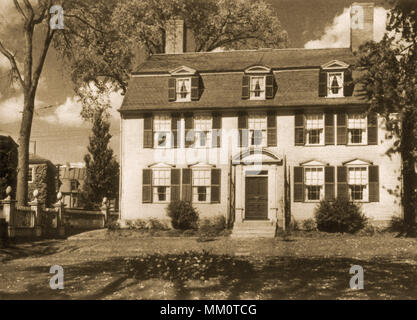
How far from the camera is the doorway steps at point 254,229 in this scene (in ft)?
53.2

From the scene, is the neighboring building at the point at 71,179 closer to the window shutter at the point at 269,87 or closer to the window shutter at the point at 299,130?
the window shutter at the point at 269,87

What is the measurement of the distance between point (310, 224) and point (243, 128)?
13.9 ft

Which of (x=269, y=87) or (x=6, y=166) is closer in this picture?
(x=6, y=166)

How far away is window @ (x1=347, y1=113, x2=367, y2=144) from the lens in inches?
728

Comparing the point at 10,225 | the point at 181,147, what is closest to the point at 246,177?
the point at 181,147

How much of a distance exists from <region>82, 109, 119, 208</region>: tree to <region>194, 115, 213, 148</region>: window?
6.39 metres

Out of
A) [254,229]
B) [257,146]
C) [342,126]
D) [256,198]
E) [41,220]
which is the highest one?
[342,126]

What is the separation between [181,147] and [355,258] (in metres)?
8.46

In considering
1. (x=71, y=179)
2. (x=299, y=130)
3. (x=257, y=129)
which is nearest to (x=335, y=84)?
(x=299, y=130)

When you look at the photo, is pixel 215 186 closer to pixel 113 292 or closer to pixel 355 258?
pixel 355 258

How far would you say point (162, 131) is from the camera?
1884cm

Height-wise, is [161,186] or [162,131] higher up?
[162,131]

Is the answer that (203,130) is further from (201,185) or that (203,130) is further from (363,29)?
(363,29)

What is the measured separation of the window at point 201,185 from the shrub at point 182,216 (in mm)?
1445
